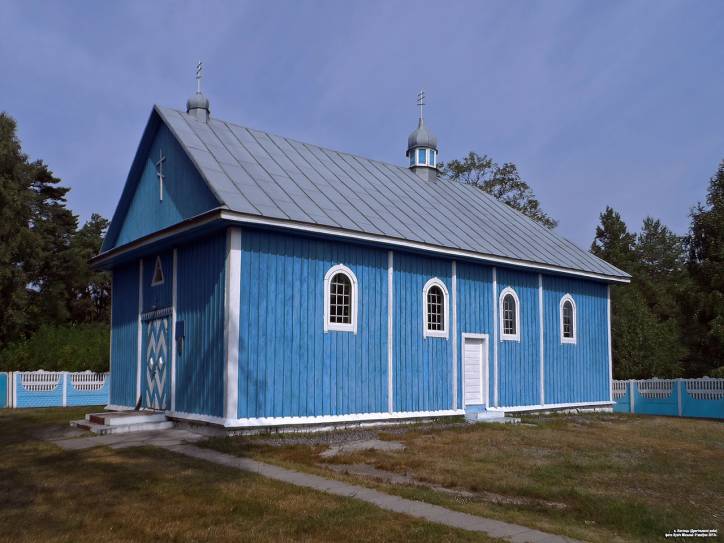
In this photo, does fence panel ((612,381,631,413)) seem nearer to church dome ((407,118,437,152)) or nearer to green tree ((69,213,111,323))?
church dome ((407,118,437,152))

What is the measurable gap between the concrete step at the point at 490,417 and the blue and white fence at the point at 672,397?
26.0 feet

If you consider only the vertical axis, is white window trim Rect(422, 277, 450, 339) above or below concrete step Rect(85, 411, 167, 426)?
above

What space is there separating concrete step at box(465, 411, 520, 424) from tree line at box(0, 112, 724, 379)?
1411cm

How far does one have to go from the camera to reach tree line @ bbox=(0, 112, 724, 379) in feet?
98.1

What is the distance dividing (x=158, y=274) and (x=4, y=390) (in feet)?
28.4

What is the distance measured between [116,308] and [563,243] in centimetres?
1410

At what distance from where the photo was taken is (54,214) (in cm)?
4412

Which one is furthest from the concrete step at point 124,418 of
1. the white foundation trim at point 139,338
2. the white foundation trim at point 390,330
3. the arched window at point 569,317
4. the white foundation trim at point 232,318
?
the arched window at point 569,317

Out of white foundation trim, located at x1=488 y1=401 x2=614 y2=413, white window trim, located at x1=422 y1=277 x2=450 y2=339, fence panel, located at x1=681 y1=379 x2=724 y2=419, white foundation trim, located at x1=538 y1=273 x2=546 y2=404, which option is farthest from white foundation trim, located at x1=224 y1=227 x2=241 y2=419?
fence panel, located at x1=681 y1=379 x2=724 y2=419

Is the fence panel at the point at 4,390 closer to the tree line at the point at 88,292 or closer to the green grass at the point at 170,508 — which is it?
the tree line at the point at 88,292

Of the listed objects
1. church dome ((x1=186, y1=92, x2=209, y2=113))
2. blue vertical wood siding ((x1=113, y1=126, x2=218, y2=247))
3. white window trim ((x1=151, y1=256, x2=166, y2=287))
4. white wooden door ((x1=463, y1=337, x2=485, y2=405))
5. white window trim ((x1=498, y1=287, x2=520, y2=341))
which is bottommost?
white wooden door ((x1=463, y1=337, x2=485, y2=405))

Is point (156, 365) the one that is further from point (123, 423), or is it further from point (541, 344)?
point (541, 344)

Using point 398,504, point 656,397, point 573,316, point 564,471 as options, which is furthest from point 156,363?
point 656,397

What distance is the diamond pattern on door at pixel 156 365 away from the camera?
1633 centimetres
